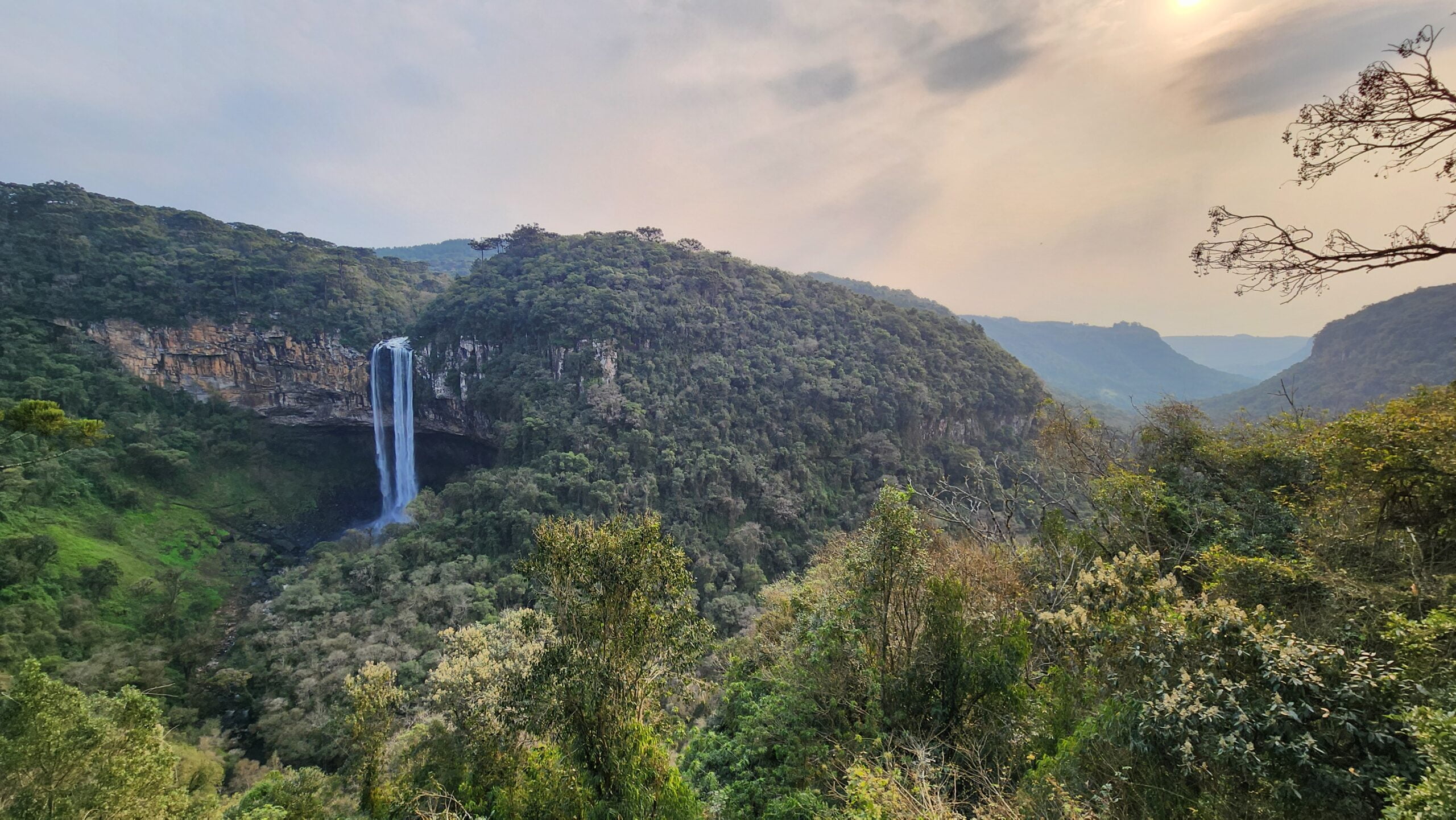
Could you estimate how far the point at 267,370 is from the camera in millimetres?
34062

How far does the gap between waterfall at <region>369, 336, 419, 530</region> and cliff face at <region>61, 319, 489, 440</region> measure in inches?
29.1

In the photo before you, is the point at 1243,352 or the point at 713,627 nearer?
the point at 713,627

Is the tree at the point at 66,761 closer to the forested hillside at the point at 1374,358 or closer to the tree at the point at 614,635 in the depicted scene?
the tree at the point at 614,635

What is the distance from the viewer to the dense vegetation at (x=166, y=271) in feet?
97.3

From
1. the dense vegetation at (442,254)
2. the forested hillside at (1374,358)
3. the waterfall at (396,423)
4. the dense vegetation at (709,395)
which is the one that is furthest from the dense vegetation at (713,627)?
the dense vegetation at (442,254)

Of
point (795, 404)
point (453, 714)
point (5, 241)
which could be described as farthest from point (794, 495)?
point (5, 241)

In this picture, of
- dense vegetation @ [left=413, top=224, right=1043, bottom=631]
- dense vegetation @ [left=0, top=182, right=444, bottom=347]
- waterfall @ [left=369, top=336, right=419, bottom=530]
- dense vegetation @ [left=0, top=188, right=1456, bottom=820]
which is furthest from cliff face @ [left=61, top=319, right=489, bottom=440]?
dense vegetation @ [left=413, top=224, right=1043, bottom=631]

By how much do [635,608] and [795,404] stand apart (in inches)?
1200

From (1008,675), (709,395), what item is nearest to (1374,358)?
(709,395)

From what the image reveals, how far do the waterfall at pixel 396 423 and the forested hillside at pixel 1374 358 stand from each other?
5612cm

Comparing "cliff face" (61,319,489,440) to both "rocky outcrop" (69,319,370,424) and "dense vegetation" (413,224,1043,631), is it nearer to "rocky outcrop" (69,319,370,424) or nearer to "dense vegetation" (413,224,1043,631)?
"rocky outcrop" (69,319,370,424)

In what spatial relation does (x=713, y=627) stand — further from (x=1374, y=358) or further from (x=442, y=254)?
(x=442, y=254)

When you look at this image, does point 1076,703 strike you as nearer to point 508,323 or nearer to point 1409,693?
point 1409,693

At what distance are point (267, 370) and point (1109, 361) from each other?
170 m
